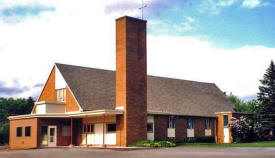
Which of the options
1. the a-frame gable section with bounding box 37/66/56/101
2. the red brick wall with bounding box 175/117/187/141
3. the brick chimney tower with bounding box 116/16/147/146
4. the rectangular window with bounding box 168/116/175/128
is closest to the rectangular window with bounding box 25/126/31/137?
the a-frame gable section with bounding box 37/66/56/101

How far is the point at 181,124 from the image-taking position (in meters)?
48.0

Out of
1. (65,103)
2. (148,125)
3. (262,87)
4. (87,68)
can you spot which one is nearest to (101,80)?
(87,68)

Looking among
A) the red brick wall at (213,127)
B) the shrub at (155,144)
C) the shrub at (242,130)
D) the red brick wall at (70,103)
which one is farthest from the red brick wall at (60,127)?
the shrub at (242,130)

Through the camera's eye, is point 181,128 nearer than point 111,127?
No

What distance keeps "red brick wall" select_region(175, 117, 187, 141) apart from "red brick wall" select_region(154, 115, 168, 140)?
2100 mm

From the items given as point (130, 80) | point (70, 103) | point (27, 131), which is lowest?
point (27, 131)

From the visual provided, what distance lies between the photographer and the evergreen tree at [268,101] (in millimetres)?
47125

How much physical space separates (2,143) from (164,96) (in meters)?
25.8

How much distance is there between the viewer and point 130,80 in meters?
39.2

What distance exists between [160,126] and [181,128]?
154 inches

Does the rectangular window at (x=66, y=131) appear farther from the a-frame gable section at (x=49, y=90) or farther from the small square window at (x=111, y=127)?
the small square window at (x=111, y=127)

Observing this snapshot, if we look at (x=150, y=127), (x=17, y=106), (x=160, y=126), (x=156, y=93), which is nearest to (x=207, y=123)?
(x=156, y=93)

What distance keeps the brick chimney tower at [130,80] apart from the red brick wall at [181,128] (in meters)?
8.24

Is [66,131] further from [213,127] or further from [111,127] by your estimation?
[213,127]
